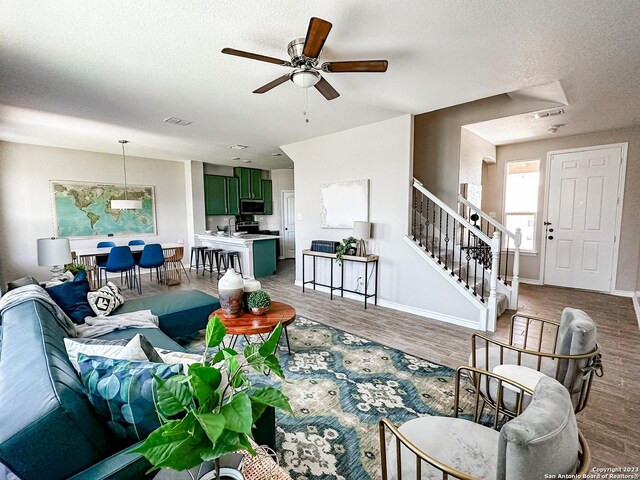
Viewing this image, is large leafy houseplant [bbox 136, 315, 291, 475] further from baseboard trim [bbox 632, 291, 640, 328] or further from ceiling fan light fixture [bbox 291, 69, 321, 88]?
baseboard trim [bbox 632, 291, 640, 328]

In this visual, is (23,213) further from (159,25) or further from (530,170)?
(530,170)

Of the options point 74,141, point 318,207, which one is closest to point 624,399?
point 318,207

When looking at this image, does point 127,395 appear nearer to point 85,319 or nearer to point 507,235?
point 85,319

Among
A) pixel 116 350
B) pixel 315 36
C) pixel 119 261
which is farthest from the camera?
pixel 119 261

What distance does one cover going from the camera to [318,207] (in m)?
5.31

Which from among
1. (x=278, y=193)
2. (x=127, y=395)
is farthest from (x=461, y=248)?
(x=278, y=193)

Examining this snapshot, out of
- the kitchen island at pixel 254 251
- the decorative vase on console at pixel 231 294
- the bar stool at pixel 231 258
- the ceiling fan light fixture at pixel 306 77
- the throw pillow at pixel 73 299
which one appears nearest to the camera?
the ceiling fan light fixture at pixel 306 77

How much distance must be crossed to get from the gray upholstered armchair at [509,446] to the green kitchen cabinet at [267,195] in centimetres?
822

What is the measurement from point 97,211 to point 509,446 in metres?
7.74

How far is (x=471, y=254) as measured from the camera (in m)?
4.69

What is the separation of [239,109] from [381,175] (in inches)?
84.1

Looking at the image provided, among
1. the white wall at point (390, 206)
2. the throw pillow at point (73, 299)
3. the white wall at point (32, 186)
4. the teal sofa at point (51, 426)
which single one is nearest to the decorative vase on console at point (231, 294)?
the throw pillow at point (73, 299)

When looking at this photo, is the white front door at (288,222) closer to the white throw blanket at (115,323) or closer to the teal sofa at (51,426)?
the white throw blanket at (115,323)

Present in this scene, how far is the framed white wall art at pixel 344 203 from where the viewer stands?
456cm
